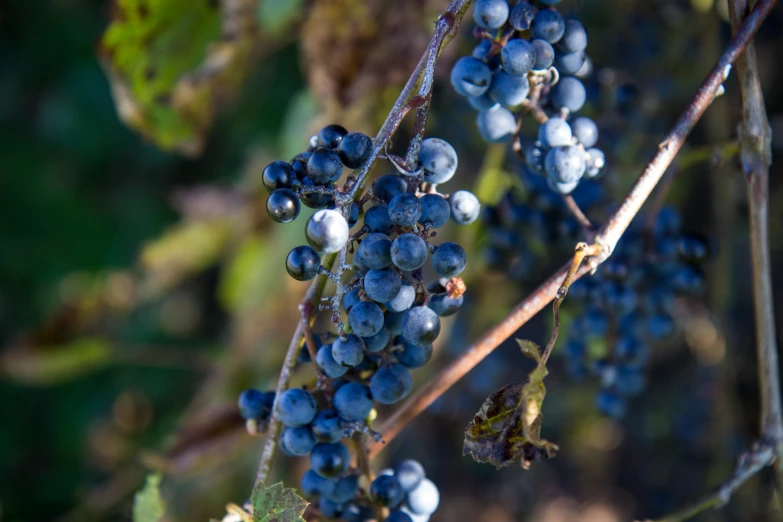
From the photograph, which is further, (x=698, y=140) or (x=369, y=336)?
(x=698, y=140)

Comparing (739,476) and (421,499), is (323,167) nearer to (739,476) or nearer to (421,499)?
(421,499)

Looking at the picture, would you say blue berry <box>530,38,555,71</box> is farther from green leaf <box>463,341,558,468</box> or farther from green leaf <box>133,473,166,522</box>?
green leaf <box>133,473,166,522</box>

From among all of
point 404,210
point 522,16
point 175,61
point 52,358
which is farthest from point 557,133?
point 52,358

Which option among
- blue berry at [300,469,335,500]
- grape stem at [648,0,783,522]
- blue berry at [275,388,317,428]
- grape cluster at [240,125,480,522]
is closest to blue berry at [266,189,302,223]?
grape cluster at [240,125,480,522]

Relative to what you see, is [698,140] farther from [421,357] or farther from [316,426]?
[316,426]

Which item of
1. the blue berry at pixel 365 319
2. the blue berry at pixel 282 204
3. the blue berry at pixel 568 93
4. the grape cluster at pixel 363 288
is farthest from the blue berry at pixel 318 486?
the blue berry at pixel 568 93

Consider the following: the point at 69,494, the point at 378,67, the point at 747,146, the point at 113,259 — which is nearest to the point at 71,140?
the point at 113,259
